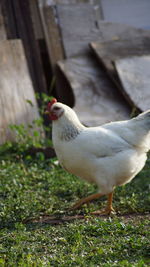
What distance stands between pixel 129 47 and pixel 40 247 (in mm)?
6888

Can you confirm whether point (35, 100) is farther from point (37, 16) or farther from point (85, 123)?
point (37, 16)

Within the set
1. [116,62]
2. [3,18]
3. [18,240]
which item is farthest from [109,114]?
[18,240]

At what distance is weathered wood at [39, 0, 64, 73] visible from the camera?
33.7ft

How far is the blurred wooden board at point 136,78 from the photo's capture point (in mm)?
9336

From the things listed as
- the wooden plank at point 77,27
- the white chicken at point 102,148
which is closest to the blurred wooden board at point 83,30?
the wooden plank at point 77,27

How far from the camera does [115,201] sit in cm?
600

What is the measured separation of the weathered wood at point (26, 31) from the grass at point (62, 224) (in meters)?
2.58

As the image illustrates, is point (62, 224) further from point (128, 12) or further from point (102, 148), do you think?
point (128, 12)

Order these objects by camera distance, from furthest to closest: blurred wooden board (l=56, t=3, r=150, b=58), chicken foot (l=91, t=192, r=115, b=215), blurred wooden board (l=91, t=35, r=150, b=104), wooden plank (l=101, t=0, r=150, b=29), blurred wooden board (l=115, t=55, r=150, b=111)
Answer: wooden plank (l=101, t=0, r=150, b=29) < blurred wooden board (l=56, t=3, r=150, b=58) < blurred wooden board (l=91, t=35, r=150, b=104) < blurred wooden board (l=115, t=55, r=150, b=111) < chicken foot (l=91, t=192, r=115, b=215)

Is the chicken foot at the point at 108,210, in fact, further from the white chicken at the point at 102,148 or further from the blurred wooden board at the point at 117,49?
the blurred wooden board at the point at 117,49

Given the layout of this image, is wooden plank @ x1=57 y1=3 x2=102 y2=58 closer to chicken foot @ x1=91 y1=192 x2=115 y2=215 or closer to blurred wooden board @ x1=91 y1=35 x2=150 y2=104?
blurred wooden board @ x1=91 y1=35 x2=150 y2=104

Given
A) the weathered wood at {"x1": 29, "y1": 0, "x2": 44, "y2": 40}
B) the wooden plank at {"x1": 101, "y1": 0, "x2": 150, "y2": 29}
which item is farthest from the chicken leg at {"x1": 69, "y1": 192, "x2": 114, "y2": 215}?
the wooden plank at {"x1": 101, "y1": 0, "x2": 150, "y2": 29}

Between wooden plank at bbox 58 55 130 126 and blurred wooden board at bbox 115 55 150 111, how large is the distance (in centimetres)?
34

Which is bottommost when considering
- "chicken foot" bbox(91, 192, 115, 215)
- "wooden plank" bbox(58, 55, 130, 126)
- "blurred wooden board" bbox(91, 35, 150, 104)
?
"wooden plank" bbox(58, 55, 130, 126)
